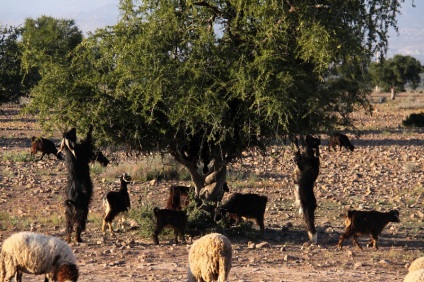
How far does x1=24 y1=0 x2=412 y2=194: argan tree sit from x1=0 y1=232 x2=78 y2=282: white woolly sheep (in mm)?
3937

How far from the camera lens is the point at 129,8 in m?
13.7

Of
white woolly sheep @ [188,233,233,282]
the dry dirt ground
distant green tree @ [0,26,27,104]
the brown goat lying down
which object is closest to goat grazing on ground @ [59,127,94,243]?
the dry dirt ground

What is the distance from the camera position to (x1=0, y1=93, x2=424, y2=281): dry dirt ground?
37.6 feet

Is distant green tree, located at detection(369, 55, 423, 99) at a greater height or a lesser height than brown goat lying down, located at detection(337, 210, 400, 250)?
greater

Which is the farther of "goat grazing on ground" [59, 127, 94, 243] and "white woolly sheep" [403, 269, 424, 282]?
"goat grazing on ground" [59, 127, 94, 243]

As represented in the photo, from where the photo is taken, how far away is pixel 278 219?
53.0 feet

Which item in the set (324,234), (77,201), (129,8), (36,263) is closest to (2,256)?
(36,263)

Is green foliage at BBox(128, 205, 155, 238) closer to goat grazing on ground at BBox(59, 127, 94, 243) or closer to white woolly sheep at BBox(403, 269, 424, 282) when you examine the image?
goat grazing on ground at BBox(59, 127, 94, 243)

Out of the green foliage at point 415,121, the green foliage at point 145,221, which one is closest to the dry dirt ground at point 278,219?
the green foliage at point 145,221

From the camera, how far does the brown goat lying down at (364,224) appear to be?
13039 millimetres

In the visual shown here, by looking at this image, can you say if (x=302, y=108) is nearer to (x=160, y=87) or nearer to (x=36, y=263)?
(x=160, y=87)

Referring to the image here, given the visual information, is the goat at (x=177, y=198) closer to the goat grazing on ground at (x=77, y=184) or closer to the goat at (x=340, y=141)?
the goat grazing on ground at (x=77, y=184)

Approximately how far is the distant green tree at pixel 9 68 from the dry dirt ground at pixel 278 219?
2660 millimetres

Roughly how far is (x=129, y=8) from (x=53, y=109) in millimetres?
2204
